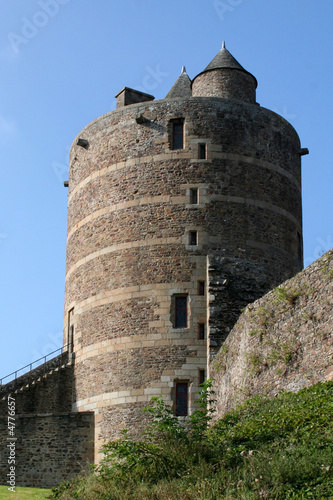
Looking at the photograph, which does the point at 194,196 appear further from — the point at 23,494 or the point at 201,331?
the point at 23,494

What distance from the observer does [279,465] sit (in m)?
12.4

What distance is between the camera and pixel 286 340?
1747cm

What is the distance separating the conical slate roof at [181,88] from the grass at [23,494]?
47.2 feet

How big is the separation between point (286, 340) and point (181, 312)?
671cm

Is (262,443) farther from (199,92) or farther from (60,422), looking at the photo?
(199,92)

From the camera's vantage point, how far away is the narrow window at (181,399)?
23.1 metres

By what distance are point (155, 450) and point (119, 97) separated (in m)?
16.2

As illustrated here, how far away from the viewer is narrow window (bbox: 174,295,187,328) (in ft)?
77.9

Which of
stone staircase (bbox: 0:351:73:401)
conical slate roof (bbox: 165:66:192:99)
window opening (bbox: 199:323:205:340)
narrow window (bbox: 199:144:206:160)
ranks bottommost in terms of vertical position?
stone staircase (bbox: 0:351:73:401)

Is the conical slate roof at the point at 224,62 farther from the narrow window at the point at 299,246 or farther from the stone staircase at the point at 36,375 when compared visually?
the stone staircase at the point at 36,375

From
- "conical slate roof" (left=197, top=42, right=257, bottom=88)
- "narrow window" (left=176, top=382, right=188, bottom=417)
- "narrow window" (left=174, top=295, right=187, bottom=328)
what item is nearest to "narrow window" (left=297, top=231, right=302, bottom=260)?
"narrow window" (left=174, top=295, right=187, bottom=328)

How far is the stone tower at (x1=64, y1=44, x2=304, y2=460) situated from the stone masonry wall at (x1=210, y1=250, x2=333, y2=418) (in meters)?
3.17

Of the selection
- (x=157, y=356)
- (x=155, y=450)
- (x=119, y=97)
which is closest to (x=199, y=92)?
(x=119, y=97)

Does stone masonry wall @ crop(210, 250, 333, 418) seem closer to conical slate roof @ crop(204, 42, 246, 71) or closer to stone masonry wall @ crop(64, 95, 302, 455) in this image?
stone masonry wall @ crop(64, 95, 302, 455)
